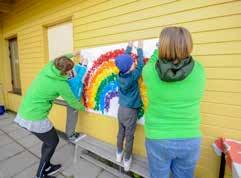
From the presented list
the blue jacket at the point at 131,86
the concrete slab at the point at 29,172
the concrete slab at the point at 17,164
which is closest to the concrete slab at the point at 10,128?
the concrete slab at the point at 17,164

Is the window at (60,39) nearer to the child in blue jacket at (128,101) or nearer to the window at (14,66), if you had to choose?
the child in blue jacket at (128,101)

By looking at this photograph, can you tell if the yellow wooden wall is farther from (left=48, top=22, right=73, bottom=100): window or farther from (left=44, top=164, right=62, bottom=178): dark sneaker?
(left=44, top=164, right=62, bottom=178): dark sneaker

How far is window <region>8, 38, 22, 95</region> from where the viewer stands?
18.2 ft

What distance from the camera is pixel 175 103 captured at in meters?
1.22

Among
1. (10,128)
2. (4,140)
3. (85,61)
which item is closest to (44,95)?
(85,61)

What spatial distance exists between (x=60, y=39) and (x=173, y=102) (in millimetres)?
2943

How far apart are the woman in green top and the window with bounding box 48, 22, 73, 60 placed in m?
2.38

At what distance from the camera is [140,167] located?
7.04 feet

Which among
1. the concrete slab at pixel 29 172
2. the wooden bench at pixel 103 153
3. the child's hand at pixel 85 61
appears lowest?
the concrete slab at pixel 29 172

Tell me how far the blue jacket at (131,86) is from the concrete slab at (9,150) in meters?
2.33

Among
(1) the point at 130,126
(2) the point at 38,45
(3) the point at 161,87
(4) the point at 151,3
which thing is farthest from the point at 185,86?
(2) the point at 38,45

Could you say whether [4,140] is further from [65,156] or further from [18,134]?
[65,156]

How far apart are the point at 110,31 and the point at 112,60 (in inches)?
16.4

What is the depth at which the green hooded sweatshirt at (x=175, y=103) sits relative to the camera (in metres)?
1.20
